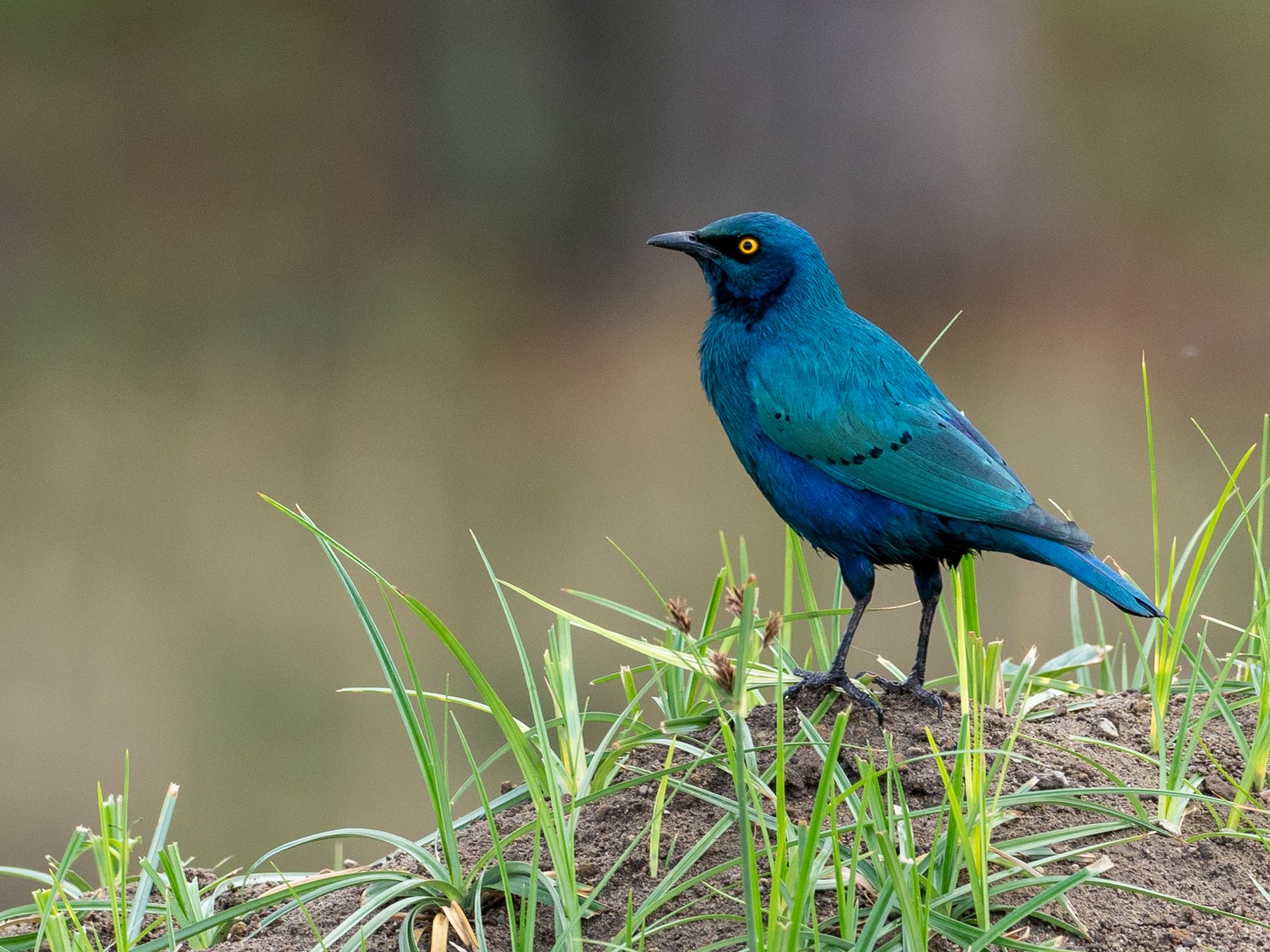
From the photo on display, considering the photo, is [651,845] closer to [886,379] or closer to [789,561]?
[789,561]

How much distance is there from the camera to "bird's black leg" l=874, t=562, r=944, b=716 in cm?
231

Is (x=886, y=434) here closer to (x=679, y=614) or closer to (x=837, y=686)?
(x=837, y=686)

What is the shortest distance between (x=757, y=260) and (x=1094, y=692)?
120 centimetres

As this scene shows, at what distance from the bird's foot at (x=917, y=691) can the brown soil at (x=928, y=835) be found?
Answer: 23mm

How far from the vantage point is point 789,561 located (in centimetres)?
258

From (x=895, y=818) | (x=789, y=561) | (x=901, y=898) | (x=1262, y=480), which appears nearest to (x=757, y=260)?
(x=789, y=561)

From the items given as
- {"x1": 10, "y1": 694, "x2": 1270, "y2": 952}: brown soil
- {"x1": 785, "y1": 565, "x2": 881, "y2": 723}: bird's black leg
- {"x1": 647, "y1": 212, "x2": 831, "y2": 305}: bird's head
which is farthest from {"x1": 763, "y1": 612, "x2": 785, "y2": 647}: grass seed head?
{"x1": 647, "y1": 212, "x2": 831, "y2": 305}: bird's head

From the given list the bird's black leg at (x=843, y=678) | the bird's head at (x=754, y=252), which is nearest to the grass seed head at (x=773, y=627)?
the bird's black leg at (x=843, y=678)

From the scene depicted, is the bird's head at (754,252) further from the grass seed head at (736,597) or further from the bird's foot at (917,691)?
the grass seed head at (736,597)

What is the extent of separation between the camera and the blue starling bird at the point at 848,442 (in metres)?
2.36

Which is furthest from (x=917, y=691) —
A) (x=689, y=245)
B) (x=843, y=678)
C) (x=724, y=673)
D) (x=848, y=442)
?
(x=689, y=245)

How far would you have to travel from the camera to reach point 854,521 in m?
2.46

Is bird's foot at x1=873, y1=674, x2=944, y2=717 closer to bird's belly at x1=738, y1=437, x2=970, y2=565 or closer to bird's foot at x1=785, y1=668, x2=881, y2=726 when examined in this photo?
bird's foot at x1=785, y1=668, x2=881, y2=726

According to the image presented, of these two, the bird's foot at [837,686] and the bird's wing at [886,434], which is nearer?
the bird's foot at [837,686]
